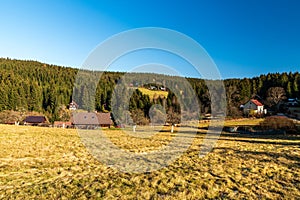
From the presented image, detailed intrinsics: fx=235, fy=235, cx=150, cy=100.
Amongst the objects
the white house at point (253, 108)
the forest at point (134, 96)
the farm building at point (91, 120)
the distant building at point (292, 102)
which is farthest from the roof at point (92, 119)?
the distant building at point (292, 102)

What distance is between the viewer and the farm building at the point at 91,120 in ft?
175

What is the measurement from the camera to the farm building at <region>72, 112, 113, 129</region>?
175 ft

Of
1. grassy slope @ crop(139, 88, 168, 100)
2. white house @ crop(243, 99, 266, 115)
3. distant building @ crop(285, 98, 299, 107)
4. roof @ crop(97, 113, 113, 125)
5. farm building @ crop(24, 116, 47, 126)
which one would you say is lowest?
farm building @ crop(24, 116, 47, 126)

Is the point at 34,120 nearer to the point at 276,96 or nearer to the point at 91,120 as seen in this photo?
the point at 91,120

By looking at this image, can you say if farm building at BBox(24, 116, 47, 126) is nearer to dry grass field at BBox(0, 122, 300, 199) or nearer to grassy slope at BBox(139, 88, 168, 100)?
grassy slope at BBox(139, 88, 168, 100)

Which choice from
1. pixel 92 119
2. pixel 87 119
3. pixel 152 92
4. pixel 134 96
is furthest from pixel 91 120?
pixel 152 92

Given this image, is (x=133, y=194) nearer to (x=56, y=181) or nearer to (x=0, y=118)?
(x=56, y=181)

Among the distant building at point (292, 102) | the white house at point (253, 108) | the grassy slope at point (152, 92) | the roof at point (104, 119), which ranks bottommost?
the roof at point (104, 119)

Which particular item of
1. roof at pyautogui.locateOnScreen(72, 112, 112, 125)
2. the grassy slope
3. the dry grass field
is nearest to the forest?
the grassy slope

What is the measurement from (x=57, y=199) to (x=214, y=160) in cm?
782

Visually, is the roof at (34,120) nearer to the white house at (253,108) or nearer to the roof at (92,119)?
the roof at (92,119)

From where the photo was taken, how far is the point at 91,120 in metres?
55.3

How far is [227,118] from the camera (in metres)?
59.1

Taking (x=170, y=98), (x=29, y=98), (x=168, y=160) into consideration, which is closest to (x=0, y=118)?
(x=29, y=98)
